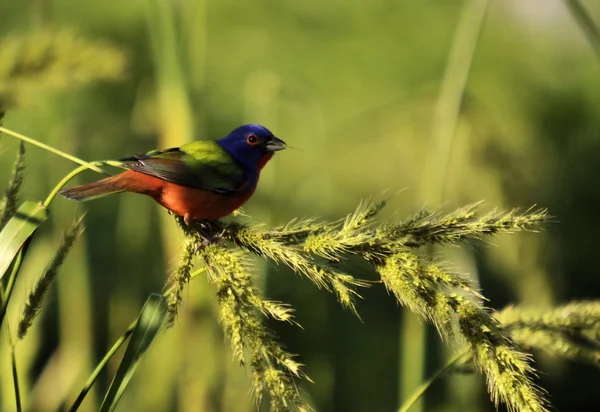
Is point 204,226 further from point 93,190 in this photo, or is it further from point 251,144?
point 251,144

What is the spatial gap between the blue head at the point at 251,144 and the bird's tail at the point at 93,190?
0.58 meters

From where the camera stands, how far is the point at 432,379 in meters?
1.57

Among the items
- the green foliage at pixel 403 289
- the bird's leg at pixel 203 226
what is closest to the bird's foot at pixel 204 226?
the bird's leg at pixel 203 226

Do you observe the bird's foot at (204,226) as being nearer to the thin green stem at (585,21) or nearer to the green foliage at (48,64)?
the green foliage at (48,64)

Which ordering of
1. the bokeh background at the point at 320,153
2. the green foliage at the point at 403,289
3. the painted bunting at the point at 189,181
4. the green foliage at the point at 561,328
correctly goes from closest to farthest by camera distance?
the green foliage at the point at 403,289
the green foliage at the point at 561,328
the painted bunting at the point at 189,181
the bokeh background at the point at 320,153

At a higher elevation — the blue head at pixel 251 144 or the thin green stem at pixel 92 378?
the blue head at pixel 251 144

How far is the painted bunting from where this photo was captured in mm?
1978

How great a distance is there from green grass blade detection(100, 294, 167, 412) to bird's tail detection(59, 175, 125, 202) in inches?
20.3

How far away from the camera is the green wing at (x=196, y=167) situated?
6.69 ft

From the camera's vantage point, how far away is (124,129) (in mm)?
3199

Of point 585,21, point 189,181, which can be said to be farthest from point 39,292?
point 585,21

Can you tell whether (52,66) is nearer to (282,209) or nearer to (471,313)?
(471,313)

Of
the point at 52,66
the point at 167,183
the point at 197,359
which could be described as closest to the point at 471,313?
the point at 52,66

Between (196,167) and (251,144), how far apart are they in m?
0.34
